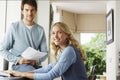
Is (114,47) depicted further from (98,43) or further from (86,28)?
(98,43)

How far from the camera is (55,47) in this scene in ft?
6.56

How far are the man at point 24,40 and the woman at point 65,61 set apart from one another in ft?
1.17

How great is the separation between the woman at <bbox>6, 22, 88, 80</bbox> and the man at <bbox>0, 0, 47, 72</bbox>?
355 millimetres

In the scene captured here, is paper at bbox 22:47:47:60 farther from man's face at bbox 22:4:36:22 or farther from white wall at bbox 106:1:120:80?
white wall at bbox 106:1:120:80

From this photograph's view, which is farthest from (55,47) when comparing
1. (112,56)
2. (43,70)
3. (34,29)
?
(112,56)

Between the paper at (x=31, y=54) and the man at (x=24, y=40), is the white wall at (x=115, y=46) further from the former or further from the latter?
the paper at (x=31, y=54)

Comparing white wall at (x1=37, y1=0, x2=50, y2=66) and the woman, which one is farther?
white wall at (x1=37, y1=0, x2=50, y2=66)

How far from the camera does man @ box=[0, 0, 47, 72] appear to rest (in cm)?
213

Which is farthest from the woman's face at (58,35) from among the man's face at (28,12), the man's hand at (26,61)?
the man's face at (28,12)

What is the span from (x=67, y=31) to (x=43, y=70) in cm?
39

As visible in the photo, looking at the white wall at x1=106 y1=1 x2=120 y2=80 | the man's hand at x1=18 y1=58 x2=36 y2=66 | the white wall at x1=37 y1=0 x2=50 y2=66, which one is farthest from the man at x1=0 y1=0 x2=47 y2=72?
the white wall at x1=106 y1=1 x2=120 y2=80

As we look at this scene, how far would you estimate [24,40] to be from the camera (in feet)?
7.68

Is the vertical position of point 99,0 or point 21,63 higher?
point 99,0

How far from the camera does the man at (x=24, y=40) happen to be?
6.99 ft
